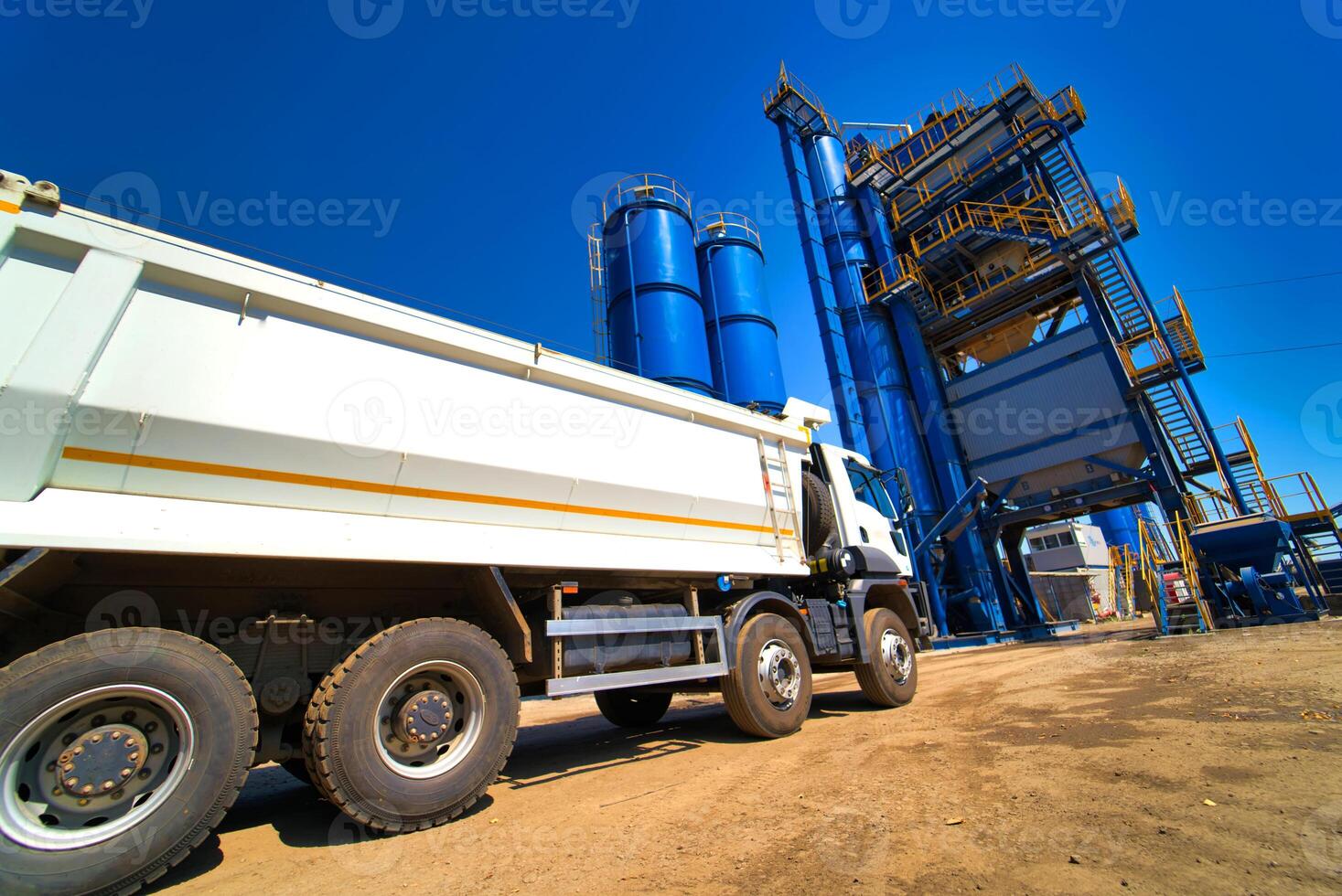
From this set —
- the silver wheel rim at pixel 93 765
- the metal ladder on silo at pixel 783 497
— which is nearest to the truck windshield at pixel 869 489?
the metal ladder on silo at pixel 783 497

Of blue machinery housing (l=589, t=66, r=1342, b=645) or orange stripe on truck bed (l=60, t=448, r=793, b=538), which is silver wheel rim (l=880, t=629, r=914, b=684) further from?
blue machinery housing (l=589, t=66, r=1342, b=645)

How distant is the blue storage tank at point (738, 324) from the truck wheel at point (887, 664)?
33.0 ft

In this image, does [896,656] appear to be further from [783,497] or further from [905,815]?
[905,815]

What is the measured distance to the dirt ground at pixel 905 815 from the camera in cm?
250

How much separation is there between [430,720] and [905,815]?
9.24 ft

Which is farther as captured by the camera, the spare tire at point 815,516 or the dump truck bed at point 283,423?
the spare tire at point 815,516

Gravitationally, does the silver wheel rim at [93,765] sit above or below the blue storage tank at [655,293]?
below

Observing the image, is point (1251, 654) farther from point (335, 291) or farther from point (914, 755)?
point (335, 291)

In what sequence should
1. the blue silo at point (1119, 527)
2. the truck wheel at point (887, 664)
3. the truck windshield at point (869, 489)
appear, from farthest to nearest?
the blue silo at point (1119, 527), the truck windshield at point (869, 489), the truck wheel at point (887, 664)

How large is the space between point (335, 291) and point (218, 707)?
2.54 meters

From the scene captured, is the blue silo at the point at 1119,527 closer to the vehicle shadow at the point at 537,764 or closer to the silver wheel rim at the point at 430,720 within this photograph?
the vehicle shadow at the point at 537,764

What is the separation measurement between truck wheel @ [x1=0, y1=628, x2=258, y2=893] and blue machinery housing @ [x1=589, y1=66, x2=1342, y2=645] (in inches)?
521

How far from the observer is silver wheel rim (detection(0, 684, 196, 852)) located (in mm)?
2596

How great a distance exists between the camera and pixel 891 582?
7773 mm
